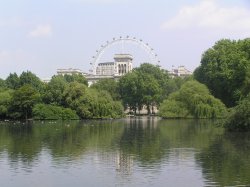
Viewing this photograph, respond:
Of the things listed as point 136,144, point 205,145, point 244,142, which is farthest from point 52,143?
point 244,142

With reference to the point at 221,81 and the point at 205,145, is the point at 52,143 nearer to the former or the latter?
the point at 205,145

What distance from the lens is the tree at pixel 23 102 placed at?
241ft

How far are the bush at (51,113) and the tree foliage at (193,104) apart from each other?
14.5m

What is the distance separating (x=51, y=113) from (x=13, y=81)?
2483 cm

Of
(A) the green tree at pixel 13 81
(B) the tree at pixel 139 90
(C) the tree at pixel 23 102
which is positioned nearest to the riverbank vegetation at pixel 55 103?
(C) the tree at pixel 23 102

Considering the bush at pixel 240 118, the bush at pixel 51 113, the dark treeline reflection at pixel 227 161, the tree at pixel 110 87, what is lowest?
the dark treeline reflection at pixel 227 161

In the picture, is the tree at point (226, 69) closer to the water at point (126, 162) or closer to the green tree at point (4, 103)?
the green tree at point (4, 103)

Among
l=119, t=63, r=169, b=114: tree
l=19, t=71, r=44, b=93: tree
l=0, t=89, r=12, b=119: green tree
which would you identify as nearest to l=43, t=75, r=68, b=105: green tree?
l=0, t=89, r=12, b=119: green tree

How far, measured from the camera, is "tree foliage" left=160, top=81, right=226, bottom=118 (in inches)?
2820

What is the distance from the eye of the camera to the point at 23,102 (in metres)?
73.3

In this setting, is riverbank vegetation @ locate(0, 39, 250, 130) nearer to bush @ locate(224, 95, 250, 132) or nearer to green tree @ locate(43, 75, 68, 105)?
green tree @ locate(43, 75, 68, 105)

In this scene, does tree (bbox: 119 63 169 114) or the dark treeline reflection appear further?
tree (bbox: 119 63 169 114)

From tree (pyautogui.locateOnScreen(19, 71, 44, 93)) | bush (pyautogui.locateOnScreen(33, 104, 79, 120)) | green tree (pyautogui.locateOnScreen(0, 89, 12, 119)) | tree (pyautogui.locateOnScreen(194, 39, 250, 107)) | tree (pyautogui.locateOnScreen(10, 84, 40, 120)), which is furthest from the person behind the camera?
tree (pyautogui.locateOnScreen(19, 71, 44, 93))

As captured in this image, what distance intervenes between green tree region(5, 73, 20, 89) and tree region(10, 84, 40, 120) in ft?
59.0
